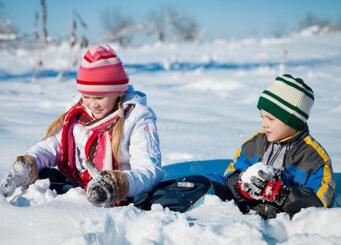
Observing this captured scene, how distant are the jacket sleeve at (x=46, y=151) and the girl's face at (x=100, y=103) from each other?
0.34 m

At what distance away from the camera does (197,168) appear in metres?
3.28

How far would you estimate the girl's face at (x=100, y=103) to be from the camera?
2.50 metres

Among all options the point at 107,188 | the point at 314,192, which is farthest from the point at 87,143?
the point at 314,192

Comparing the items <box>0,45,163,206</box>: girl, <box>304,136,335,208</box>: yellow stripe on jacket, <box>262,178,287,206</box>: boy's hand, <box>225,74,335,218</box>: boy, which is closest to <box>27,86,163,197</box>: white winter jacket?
<box>0,45,163,206</box>: girl

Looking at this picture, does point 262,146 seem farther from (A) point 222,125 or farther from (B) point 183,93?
(B) point 183,93

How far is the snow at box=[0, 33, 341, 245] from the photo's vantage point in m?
1.69

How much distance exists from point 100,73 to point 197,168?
116 cm

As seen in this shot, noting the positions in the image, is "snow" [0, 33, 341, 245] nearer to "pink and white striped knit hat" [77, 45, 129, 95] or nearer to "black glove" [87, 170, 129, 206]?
"black glove" [87, 170, 129, 206]

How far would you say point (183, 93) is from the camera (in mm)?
7668

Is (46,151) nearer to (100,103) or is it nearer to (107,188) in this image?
(100,103)

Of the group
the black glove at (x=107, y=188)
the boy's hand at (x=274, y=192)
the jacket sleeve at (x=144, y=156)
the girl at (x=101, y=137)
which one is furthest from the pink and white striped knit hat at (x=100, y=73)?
the boy's hand at (x=274, y=192)

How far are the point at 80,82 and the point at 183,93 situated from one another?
17.1 ft

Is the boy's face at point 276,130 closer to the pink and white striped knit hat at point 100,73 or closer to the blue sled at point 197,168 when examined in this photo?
the blue sled at point 197,168

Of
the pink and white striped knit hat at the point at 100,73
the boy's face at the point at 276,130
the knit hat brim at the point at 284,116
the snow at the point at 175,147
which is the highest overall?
the pink and white striped knit hat at the point at 100,73
